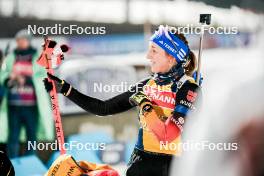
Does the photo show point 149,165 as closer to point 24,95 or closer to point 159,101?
point 159,101

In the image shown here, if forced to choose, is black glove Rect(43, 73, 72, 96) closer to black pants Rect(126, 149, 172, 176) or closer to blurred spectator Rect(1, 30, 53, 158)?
blurred spectator Rect(1, 30, 53, 158)

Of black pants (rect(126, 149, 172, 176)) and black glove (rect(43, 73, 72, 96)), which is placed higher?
black glove (rect(43, 73, 72, 96))

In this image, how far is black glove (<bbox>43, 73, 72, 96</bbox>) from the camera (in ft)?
7.72

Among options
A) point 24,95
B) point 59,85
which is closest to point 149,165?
point 59,85

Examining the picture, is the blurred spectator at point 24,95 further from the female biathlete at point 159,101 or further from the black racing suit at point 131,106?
the black racing suit at point 131,106

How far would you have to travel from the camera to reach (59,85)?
2367 millimetres

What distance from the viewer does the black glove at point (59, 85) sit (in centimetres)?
235

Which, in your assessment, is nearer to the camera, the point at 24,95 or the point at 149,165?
the point at 149,165

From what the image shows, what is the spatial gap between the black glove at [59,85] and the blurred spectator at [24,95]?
43 millimetres

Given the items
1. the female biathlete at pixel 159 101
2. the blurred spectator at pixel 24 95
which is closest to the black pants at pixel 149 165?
the female biathlete at pixel 159 101

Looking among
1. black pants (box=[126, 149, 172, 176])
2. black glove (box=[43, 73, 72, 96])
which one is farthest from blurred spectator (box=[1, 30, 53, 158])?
black pants (box=[126, 149, 172, 176])

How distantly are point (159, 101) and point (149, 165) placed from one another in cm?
34

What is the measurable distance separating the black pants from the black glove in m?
0.51

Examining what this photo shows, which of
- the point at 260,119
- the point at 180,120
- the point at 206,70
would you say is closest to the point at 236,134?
the point at 260,119
